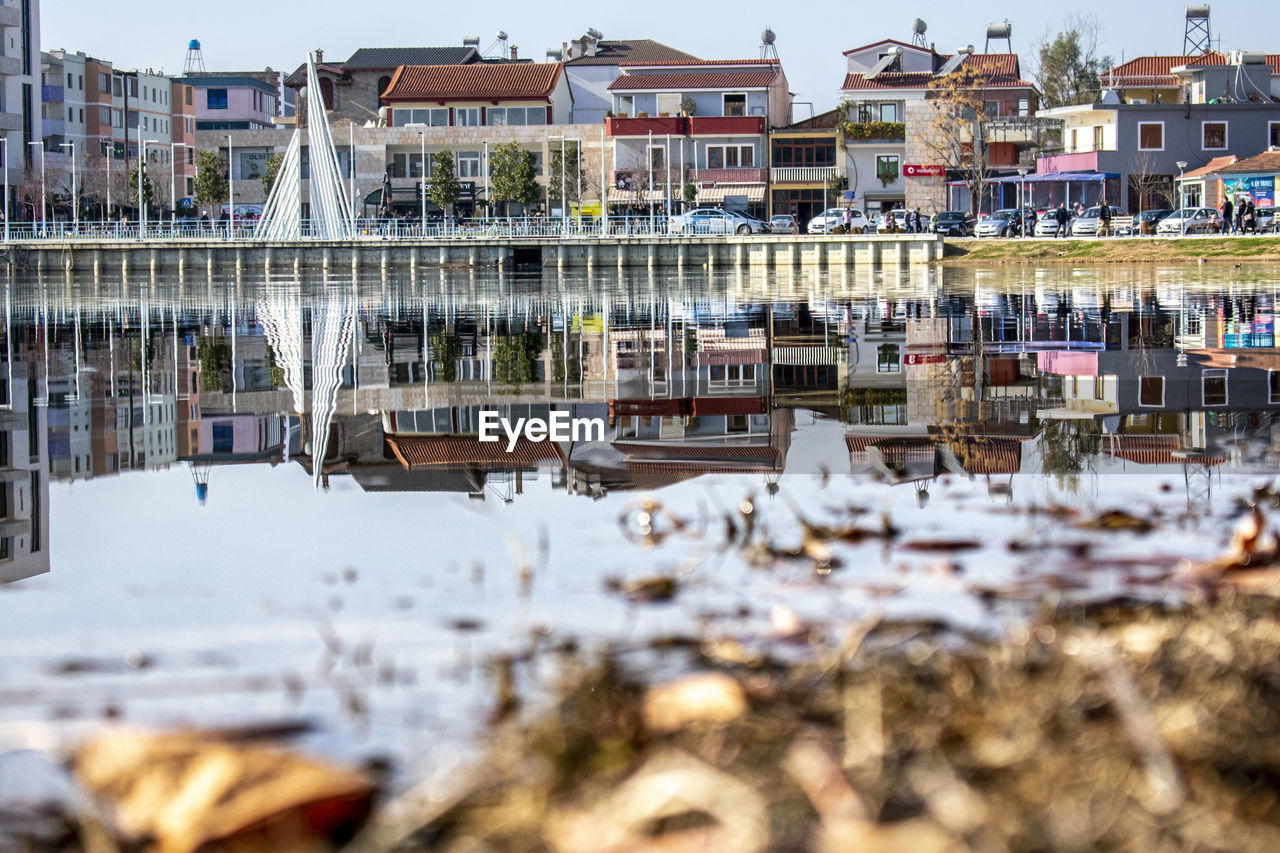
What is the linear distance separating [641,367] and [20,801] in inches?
364

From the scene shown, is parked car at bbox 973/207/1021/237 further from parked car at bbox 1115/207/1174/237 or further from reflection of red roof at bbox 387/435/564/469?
reflection of red roof at bbox 387/435/564/469

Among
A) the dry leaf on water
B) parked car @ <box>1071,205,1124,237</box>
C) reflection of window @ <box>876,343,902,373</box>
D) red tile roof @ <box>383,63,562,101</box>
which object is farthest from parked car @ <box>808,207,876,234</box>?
the dry leaf on water

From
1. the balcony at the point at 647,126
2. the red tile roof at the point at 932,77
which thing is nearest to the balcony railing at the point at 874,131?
the red tile roof at the point at 932,77

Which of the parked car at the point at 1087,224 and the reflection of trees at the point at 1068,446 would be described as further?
the parked car at the point at 1087,224

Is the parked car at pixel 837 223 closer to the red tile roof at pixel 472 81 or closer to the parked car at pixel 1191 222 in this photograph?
the parked car at pixel 1191 222

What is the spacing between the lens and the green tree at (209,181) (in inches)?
2574

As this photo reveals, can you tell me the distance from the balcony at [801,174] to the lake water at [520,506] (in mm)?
53297

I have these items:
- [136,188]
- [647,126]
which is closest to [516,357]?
[647,126]

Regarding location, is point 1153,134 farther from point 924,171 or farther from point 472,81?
point 472,81

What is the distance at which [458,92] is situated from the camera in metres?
68.2

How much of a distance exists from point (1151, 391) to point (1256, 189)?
1888 inches

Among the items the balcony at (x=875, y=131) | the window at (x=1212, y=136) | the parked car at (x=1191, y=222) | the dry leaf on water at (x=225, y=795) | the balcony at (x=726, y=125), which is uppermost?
the balcony at (x=726, y=125)

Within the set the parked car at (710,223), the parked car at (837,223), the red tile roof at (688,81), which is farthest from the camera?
the red tile roof at (688,81)

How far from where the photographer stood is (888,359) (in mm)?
12008
